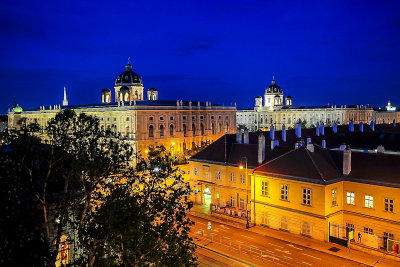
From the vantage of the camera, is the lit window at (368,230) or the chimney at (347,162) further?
the chimney at (347,162)

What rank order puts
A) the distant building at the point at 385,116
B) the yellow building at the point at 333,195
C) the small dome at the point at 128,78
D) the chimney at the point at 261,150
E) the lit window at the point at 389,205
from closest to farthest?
1. the lit window at the point at 389,205
2. the yellow building at the point at 333,195
3. the chimney at the point at 261,150
4. the small dome at the point at 128,78
5. the distant building at the point at 385,116

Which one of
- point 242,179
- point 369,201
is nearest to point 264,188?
point 242,179

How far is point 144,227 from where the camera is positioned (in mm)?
19625

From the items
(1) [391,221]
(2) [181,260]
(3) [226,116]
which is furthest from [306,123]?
(2) [181,260]

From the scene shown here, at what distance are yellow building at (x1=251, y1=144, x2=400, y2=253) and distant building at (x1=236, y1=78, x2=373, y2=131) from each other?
400ft

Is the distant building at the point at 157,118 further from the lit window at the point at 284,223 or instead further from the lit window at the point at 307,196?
the lit window at the point at 307,196

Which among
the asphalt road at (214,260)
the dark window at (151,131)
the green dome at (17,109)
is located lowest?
the asphalt road at (214,260)

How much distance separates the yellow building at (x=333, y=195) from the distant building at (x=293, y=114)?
122 m

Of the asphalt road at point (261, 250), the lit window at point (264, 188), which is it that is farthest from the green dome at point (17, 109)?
the lit window at point (264, 188)

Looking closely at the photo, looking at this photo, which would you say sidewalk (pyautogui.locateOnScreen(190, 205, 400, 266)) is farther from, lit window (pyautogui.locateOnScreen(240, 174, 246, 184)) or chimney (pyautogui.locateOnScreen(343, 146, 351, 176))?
chimney (pyautogui.locateOnScreen(343, 146, 351, 176))

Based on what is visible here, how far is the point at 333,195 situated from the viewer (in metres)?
38.3

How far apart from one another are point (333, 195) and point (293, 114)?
150333 mm

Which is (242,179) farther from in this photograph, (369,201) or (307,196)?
(369,201)

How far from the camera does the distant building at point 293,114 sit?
16750 centimetres
